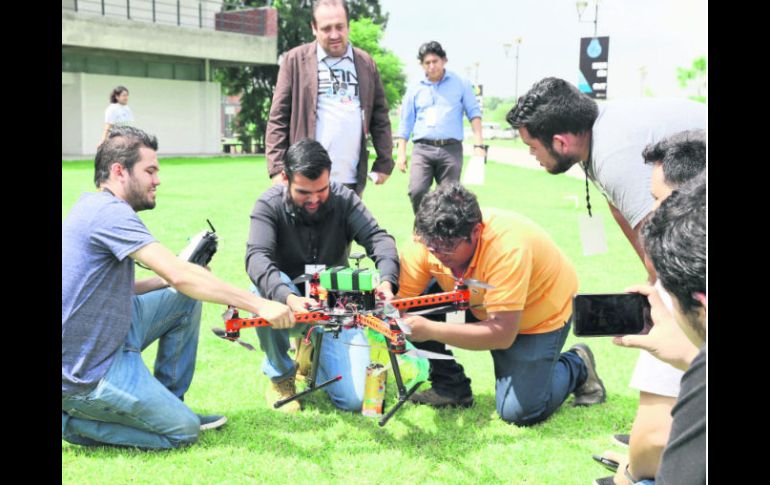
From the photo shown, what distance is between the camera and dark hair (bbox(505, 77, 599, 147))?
3184 mm

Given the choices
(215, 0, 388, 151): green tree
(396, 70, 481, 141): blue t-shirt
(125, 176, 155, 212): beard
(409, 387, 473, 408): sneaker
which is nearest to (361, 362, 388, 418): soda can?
(409, 387, 473, 408): sneaker

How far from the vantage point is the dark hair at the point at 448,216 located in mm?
3158

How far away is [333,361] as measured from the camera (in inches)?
151

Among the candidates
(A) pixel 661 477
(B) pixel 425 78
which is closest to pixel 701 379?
(A) pixel 661 477

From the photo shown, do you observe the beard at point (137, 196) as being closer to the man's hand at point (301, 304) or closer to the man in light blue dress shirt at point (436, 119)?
the man's hand at point (301, 304)

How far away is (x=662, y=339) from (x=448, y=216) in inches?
48.5

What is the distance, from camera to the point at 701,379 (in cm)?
142

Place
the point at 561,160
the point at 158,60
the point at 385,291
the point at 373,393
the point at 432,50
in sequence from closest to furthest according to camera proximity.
→ the point at 561,160 → the point at 385,291 → the point at 373,393 → the point at 432,50 → the point at 158,60

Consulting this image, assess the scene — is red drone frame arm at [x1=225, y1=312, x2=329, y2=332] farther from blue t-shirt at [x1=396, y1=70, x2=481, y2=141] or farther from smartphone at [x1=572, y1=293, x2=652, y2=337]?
blue t-shirt at [x1=396, y1=70, x2=481, y2=141]

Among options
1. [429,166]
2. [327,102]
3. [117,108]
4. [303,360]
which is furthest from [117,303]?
[117,108]

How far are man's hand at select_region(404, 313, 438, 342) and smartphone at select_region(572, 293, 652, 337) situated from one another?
99cm

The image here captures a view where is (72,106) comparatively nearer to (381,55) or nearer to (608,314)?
(381,55)

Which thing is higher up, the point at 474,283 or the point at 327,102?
the point at 327,102

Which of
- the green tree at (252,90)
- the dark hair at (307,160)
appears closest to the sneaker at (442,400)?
the dark hair at (307,160)
